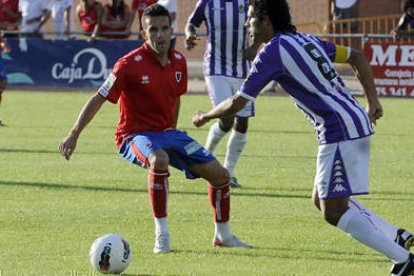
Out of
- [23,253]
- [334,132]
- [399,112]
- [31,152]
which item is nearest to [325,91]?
[334,132]

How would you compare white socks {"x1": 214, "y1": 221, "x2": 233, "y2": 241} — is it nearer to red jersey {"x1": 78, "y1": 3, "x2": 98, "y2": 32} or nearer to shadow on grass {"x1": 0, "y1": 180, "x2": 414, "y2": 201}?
shadow on grass {"x1": 0, "y1": 180, "x2": 414, "y2": 201}

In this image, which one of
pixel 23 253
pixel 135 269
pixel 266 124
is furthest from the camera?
pixel 266 124

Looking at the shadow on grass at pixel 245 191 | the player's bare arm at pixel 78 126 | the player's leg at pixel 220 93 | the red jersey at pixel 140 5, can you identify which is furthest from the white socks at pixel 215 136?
the red jersey at pixel 140 5

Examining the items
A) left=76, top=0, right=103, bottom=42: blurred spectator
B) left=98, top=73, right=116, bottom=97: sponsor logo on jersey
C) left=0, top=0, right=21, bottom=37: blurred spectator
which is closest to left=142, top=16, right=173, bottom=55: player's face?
left=98, top=73, right=116, bottom=97: sponsor logo on jersey

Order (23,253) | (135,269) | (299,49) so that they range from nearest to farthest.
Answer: (299,49) → (135,269) → (23,253)

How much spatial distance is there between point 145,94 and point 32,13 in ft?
61.2

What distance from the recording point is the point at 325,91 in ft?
24.6

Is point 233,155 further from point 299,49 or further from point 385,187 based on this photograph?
point 299,49

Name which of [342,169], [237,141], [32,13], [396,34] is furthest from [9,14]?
[342,169]

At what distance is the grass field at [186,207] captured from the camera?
27.0 ft

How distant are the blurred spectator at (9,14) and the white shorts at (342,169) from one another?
19.3m

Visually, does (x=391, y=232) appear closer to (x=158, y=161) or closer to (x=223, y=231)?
(x=223, y=231)

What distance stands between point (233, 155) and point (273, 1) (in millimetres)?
5163

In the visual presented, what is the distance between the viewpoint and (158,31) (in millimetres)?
8766
